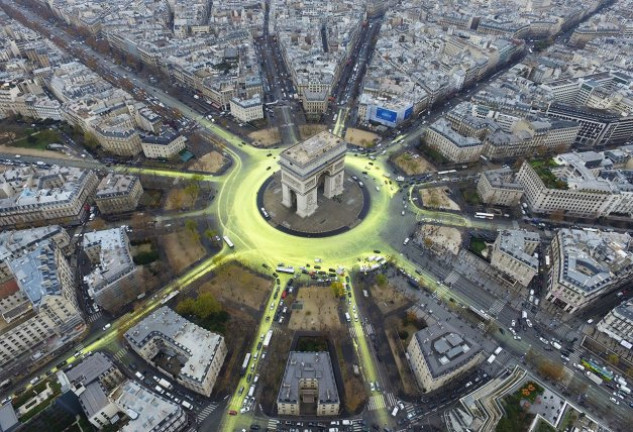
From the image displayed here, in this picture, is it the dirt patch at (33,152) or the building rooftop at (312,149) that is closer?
the building rooftop at (312,149)

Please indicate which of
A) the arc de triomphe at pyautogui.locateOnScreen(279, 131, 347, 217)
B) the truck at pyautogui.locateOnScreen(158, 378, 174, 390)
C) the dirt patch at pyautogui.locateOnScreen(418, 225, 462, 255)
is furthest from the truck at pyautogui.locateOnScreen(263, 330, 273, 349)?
the dirt patch at pyautogui.locateOnScreen(418, 225, 462, 255)

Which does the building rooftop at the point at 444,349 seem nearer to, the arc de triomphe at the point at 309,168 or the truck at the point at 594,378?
the truck at the point at 594,378

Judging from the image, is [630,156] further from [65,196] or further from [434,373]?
[65,196]

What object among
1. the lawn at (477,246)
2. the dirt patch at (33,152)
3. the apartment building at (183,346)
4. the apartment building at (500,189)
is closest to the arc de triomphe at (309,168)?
the lawn at (477,246)

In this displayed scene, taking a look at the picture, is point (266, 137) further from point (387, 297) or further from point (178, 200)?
point (387, 297)

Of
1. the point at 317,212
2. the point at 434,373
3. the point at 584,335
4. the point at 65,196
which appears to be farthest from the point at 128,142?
the point at 584,335

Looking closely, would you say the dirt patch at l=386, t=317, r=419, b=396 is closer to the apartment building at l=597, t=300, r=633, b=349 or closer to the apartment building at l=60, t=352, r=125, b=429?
the apartment building at l=597, t=300, r=633, b=349

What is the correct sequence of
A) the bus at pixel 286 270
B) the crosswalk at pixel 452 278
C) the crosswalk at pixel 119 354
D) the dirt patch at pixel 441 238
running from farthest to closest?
1. the dirt patch at pixel 441 238
2. the bus at pixel 286 270
3. the crosswalk at pixel 452 278
4. the crosswalk at pixel 119 354
